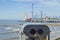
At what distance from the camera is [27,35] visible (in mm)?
2990

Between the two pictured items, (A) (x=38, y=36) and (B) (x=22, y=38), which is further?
(B) (x=22, y=38)

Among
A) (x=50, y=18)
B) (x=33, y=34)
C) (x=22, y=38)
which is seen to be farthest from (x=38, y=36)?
(x=50, y=18)

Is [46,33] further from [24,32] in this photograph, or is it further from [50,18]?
[50,18]

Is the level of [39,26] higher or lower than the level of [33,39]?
higher

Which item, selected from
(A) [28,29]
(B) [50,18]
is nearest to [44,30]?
(A) [28,29]

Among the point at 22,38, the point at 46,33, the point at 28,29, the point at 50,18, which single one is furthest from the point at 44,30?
the point at 50,18

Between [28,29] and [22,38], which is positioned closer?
[28,29]

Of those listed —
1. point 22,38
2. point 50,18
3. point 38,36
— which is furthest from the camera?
point 50,18

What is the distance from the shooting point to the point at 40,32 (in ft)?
9.95

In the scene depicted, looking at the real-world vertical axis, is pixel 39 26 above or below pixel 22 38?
above

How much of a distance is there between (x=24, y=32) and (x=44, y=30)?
1.15 ft

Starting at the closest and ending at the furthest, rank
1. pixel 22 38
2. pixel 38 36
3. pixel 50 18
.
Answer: pixel 38 36 → pixel 22 38 → pixel 50 18

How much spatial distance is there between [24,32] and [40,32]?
0.91ft

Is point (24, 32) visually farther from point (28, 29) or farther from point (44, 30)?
point (44, 30)
